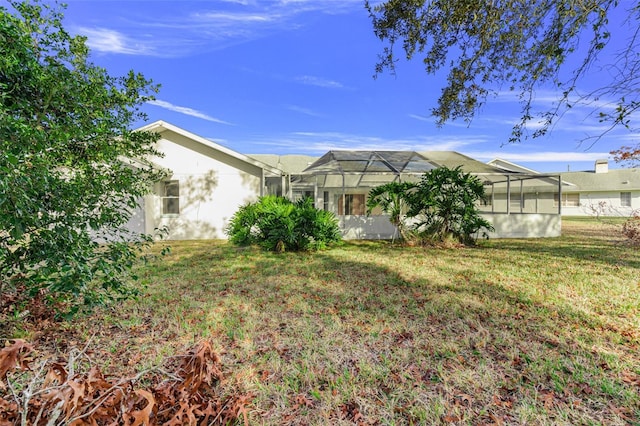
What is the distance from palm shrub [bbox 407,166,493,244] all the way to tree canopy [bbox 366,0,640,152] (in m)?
2.85

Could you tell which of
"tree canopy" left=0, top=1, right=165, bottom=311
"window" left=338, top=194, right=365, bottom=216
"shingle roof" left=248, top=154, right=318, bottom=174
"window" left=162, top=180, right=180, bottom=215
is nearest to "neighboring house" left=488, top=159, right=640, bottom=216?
"window" left=338, top=194, right=365, bottom=216

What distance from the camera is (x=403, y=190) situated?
10336 mm

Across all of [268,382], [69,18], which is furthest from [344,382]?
[69,18]

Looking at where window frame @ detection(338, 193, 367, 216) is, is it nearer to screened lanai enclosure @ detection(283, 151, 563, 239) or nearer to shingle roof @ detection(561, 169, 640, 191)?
screened lanai enclosure @ detection(283, 151, 563, 239)

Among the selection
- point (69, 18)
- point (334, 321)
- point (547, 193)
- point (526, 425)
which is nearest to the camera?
point (526, 425)

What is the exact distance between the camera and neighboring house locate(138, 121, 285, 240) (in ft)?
41.2

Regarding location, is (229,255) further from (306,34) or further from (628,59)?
(628,59)

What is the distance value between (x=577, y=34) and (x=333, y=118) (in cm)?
1512

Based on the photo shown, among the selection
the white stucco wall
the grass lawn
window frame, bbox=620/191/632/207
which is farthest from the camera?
window frame, bbox=620/191/632/207

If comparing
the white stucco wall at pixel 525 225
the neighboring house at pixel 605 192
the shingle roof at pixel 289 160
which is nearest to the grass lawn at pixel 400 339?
the white stucco wall at pixel 525 225

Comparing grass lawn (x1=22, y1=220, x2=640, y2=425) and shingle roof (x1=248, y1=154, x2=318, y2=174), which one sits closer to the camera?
grass lawn (x1=22, y1=220, x2=640, y2=425)

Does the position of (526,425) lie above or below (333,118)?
below

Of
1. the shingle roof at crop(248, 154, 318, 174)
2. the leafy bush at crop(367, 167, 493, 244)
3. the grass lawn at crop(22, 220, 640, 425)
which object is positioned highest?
the shingle roof at crop(248, 154, 318, 174)

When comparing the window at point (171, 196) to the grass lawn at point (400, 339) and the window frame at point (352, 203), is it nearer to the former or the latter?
the grass lawn at point (400, 339)
